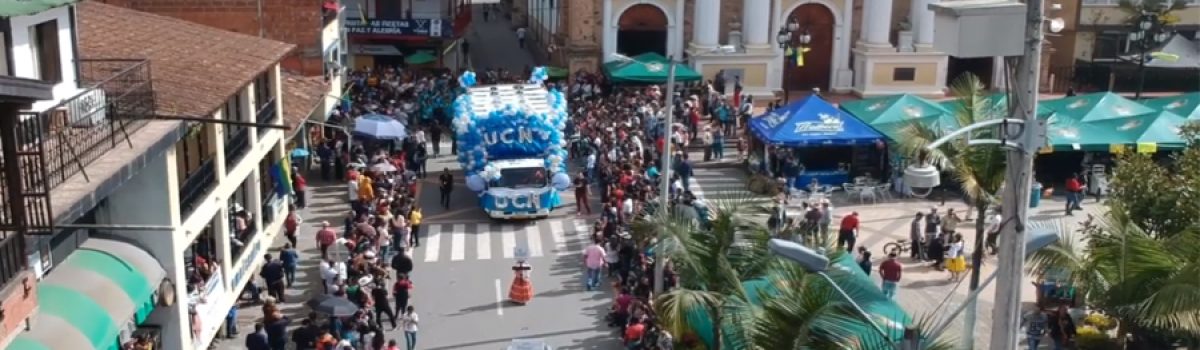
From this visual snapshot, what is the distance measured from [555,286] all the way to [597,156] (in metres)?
9.17

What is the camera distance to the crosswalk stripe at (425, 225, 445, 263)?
2724cm

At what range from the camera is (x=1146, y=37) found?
1679 inches

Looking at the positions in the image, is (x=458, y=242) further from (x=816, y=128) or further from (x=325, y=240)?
(x=816, y=128)

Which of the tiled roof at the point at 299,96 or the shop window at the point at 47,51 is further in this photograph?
the tiled roof at the point at 299,96

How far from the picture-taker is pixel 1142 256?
55.8ft

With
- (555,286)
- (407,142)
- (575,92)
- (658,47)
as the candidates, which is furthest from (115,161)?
(658,47)

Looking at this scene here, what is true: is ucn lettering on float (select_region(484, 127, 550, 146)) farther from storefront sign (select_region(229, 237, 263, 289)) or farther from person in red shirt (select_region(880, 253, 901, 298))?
person in red shirt (select_region(880, 253, 901, 298))

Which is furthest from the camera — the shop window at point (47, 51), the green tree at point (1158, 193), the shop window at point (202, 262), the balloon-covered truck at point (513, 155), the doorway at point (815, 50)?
the doorway at point (815, 50)

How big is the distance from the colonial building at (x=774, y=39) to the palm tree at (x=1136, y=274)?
87.8ft

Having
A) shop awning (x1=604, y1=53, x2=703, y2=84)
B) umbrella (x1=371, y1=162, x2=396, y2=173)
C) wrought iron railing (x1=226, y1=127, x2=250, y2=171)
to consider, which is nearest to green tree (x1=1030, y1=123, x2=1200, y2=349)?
wrought iron railing (x1=226, y1=127, x2=250, y2=171)

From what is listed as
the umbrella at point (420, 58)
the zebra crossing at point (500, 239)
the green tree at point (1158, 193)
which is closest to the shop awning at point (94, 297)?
the zebra crossing at point (500, 239)

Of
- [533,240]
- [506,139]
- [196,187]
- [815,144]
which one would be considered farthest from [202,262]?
[815,144]

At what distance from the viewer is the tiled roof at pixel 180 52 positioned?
20000 millimetres

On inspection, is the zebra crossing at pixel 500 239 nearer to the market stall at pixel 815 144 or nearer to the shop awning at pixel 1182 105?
the market stall at pixel 815 144
